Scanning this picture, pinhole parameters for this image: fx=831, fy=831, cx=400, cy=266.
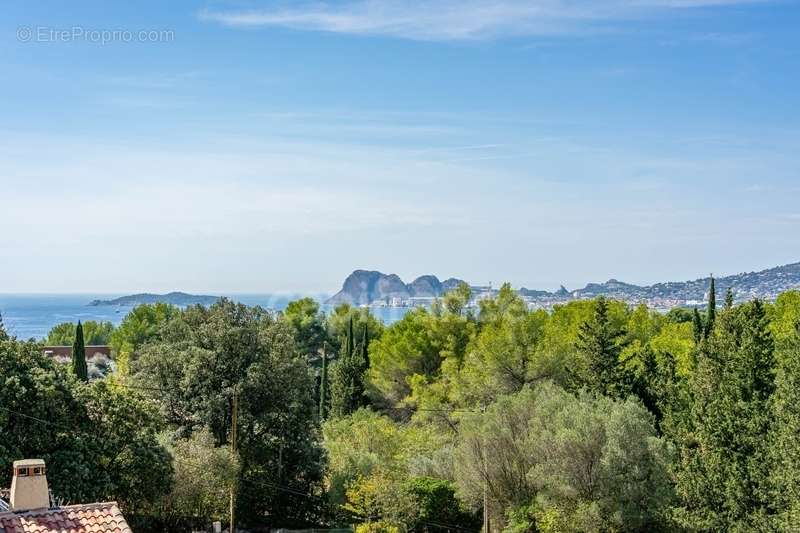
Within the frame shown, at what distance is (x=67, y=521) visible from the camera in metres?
10.5

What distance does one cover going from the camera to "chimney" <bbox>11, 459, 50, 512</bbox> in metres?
10.8

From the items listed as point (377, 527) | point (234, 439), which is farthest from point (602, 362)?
point (234, 439)

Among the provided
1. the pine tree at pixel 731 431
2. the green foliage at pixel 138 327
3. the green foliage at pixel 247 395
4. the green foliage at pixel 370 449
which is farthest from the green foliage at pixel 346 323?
the pine tree at pixel 731 431

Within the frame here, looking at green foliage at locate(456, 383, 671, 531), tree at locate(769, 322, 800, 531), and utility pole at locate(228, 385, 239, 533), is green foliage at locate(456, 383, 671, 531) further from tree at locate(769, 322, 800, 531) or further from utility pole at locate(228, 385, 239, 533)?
utility pole at locate(228, 385, 239, 533)

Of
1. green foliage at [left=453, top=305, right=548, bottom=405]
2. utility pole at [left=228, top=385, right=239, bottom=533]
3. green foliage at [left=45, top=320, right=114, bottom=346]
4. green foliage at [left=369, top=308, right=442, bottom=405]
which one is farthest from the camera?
green foliage at [left=45, top=320, right=114, bottom=346]

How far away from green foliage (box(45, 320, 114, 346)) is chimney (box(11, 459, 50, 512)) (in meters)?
66.9

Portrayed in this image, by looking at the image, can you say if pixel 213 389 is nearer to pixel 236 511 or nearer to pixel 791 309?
pixel 236 511

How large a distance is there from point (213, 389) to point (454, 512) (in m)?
8.80

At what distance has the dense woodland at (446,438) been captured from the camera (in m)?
21.2

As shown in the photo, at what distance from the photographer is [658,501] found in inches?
955

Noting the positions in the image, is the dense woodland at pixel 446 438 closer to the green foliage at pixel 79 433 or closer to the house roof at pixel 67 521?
the green foliage at pixel 79 433

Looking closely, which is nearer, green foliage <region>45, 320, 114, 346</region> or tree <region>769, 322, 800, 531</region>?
tree <region>769, 322, 800, 531</region>

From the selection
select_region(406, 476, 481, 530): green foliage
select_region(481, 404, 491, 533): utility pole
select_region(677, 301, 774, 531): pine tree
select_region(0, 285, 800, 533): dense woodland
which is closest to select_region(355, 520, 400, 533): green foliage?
select_region(0, 285, 800, 533): dense woodland

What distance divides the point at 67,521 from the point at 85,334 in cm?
7766
